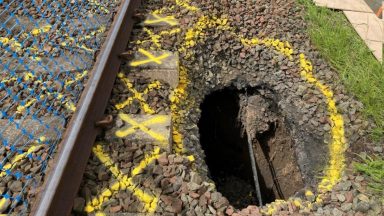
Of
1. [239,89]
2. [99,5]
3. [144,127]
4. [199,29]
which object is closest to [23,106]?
[144,127]

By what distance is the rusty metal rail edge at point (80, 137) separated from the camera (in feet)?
7.36

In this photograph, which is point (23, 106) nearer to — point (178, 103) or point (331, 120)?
point (178, 103)

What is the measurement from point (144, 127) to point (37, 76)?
1201mm

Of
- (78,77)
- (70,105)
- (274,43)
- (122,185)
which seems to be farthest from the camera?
(274,43)

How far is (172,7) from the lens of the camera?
4.07 metres

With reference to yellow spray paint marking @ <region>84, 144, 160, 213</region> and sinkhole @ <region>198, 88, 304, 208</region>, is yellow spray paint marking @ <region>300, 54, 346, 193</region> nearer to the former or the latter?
sinkhole @ <region>198, 88, 304, 208</region>

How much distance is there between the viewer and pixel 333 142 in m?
3.22

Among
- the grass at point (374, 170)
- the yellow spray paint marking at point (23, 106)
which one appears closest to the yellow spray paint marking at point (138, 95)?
the yellow spray paint marking at point (23, 106)

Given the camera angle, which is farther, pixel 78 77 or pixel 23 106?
pixel 78 77

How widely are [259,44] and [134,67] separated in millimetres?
1493

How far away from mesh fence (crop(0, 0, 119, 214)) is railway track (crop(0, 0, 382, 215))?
11mm

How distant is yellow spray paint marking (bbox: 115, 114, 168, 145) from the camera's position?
2.75m

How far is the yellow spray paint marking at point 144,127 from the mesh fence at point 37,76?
0.44 m

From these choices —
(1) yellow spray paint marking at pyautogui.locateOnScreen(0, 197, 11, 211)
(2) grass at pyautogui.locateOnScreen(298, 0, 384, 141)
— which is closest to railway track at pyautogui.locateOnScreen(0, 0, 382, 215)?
(1) yellow spray paint marking at pyautogui.locateOnScreen(0, 197, 11, 211)
